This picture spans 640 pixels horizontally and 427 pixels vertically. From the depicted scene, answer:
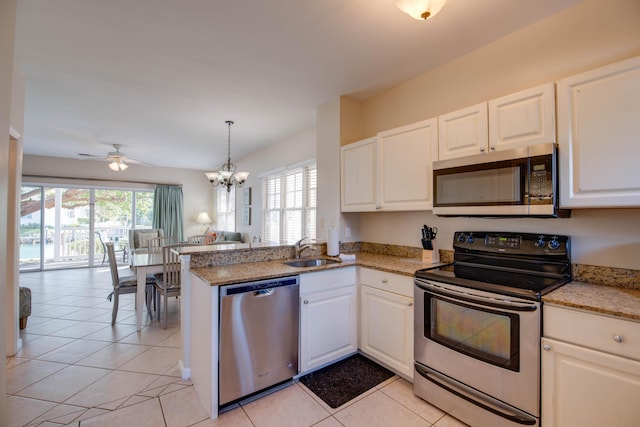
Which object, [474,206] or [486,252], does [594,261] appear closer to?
[486,252]

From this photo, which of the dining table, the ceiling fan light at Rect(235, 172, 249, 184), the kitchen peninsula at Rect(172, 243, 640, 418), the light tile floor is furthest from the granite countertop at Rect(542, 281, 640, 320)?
the ceiling fan light at Rect(235, 172, 249, 184)

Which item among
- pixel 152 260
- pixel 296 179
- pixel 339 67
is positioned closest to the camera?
pixel 339 67

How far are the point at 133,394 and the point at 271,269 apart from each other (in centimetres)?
131

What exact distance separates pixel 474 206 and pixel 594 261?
74 cm

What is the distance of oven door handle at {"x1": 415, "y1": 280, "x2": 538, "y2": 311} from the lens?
1.48 metres

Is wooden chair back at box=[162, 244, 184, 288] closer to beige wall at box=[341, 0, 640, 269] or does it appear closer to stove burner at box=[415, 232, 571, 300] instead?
beige wall at box=[341, 0, 640, 269]

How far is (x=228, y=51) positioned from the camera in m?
2.26

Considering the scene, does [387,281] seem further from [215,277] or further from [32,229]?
[32,229]

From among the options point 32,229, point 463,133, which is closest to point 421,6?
point 463,133

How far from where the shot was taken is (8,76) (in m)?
1.39

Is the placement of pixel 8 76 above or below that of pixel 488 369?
above

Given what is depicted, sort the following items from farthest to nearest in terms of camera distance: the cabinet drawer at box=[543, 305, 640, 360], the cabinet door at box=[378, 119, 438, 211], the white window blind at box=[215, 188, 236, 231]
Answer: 1. the white window blind at box=[215, 188, 236, 231]
2. the cabinet door at box=[378, 119, 438, 211]
3. the cabinet drawer at box=[543, 305, 640, 360]

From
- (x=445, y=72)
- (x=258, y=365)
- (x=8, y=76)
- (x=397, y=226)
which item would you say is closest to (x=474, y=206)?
(x=397, y=226)

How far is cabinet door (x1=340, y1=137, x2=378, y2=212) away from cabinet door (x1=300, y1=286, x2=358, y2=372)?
87 cm
